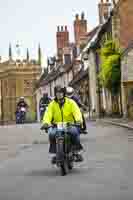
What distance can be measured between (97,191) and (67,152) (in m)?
2.93

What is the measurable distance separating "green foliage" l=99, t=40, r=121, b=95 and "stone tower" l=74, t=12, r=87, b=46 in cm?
2926

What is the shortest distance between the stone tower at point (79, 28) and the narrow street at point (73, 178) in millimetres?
63869

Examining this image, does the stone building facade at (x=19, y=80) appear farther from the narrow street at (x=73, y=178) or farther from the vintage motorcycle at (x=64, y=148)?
the vintage motorcycle at (x=64, y=148)

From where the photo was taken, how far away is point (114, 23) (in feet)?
180

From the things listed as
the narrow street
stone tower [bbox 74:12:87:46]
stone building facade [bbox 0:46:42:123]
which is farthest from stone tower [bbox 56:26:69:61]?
the narrow street

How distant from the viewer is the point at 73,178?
12.0 m

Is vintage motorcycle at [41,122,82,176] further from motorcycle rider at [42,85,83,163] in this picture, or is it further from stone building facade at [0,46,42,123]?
stone building facade at [0,46,42,123]

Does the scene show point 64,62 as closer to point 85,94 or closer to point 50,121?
point 85,94

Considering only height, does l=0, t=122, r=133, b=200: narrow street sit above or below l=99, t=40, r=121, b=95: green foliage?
below

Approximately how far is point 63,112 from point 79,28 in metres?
69.9

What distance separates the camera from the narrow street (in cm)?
969

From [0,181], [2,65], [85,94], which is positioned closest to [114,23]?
[85,94]

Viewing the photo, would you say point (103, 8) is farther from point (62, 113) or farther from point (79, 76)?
point (62, 113)

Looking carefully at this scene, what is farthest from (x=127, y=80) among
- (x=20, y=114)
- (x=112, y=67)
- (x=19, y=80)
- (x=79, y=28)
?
(x=19, y=80)
